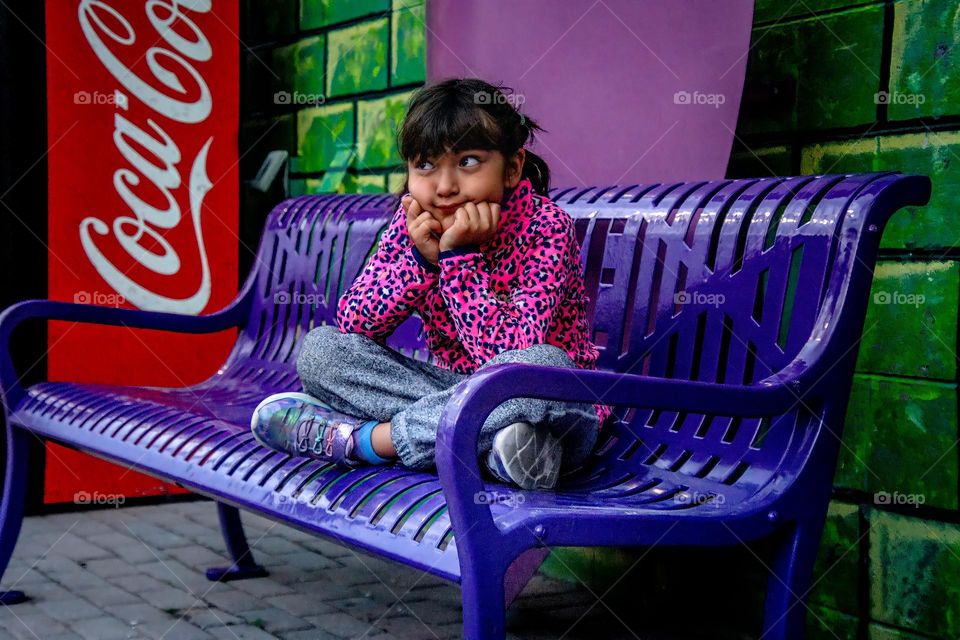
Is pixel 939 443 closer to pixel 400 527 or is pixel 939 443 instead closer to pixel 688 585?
pixel 688 585

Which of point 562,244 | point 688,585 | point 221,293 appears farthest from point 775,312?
point 221,293

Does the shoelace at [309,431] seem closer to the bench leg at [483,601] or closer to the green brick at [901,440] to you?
the bench leg at [483,601]

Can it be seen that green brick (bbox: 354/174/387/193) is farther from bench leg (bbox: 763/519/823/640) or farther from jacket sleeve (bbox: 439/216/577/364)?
bench leg (bbox: 763/519/823/640)

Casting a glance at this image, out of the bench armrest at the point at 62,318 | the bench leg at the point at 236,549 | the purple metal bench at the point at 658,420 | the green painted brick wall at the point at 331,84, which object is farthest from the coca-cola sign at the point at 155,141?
the purple metal bench at the point at 658,420

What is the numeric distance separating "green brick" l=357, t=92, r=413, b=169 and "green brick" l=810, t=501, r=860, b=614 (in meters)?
2.25

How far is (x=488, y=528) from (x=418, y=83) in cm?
282

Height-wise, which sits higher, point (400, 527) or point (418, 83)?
point (418, 83)

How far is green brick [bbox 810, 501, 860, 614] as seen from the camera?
8.90ft

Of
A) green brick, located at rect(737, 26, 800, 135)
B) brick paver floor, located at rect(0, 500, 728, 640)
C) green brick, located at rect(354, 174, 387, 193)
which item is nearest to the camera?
green brick, located at rect(737, 26, 800, 135)

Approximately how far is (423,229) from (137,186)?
237 centimetres

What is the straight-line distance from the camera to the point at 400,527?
1.87m

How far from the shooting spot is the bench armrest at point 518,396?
5.52ft

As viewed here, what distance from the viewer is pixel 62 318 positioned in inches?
127

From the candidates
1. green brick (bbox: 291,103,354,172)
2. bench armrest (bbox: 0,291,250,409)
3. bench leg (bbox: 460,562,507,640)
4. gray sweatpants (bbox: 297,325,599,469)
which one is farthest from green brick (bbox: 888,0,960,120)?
green brick (bbox: 291,103,354,172)
